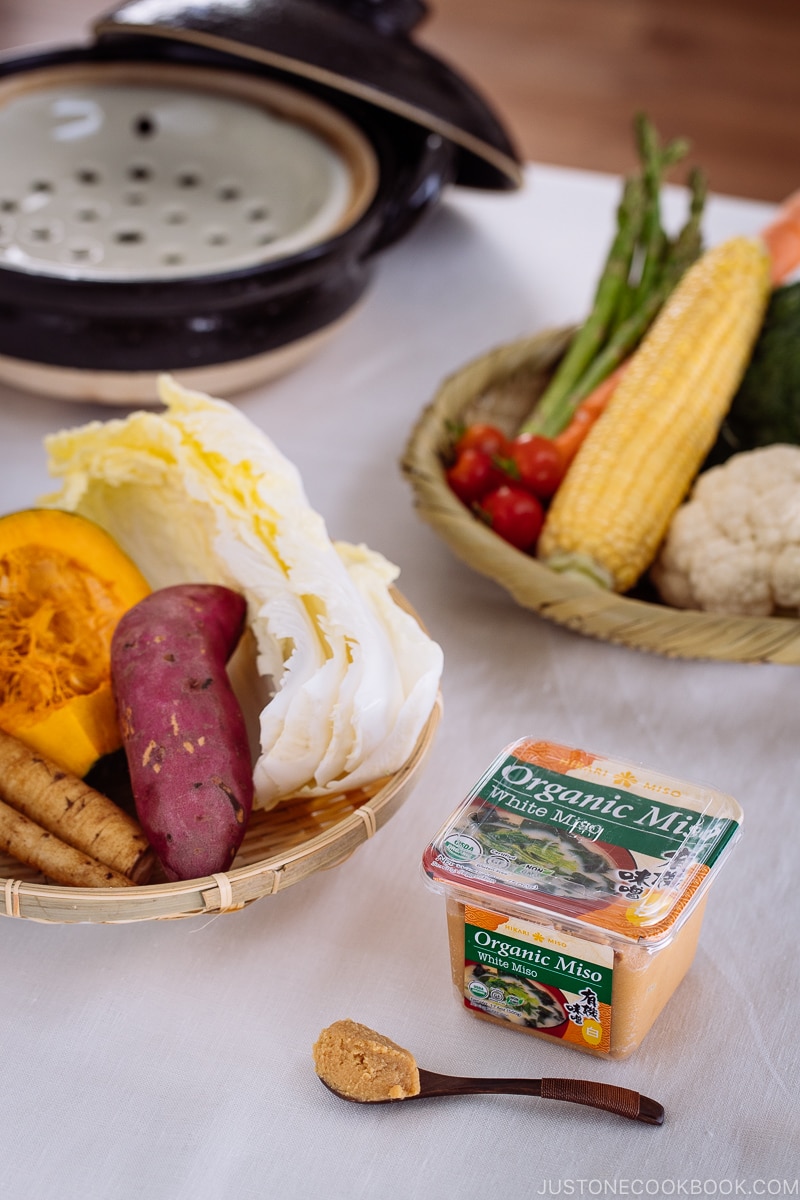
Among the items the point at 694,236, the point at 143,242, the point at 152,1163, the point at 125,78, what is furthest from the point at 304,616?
the point at 125,78

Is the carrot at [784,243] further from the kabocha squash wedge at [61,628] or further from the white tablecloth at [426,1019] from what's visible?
the kabocha squash wedge at [61,628]

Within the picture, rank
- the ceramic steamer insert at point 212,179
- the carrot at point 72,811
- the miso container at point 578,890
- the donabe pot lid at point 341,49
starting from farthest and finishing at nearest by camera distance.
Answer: the donabe pot lid at point 341,49, the ceramic steamer insert at point 212,179, the carrot at point 72,811, the miso container at point 578,890

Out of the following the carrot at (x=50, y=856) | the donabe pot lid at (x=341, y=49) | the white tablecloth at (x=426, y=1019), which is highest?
the donabe pot lid at (x=341, y=49)

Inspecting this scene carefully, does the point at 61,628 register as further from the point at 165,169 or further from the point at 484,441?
the point at 165,169

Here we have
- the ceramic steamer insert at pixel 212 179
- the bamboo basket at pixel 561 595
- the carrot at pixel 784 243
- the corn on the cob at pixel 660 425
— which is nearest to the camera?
the bamboo basket at pixel 561 595

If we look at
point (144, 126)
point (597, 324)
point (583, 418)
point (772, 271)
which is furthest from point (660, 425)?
point (144, 126)

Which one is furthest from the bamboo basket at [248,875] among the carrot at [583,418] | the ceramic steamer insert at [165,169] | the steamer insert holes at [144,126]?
the steamer insert holes at [144,126]

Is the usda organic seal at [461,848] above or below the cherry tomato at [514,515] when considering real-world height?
above

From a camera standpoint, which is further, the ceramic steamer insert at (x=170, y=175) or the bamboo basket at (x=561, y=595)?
the ceramic steamer insert at (x=170, y=175)

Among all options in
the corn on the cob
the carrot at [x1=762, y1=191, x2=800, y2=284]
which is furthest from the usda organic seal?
the carrot at [x1=762, y1=191, x2=800, y2=284]
